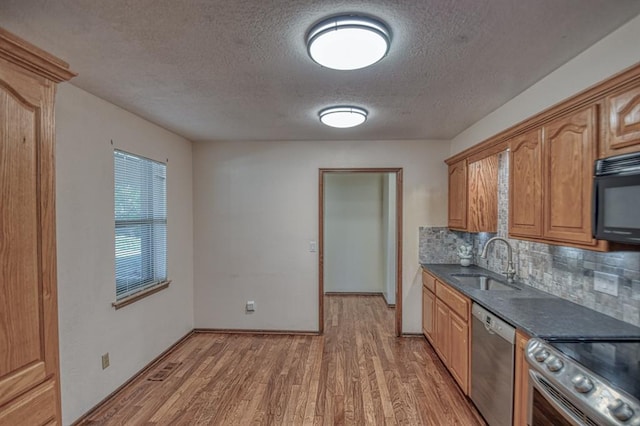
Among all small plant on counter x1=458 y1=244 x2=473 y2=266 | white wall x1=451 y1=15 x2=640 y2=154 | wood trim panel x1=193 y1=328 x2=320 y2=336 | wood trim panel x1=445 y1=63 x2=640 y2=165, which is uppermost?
white wall x1=451 y1=15 x2=640 y2=154

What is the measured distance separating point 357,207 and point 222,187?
2.65 meters

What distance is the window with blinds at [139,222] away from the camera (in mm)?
2887

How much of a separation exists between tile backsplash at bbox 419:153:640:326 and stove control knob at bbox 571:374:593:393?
847 mm

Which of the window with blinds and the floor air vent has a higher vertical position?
the window with blinds

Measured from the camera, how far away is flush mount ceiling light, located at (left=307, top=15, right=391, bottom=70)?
1.50 meters

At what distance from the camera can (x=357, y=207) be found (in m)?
6.01

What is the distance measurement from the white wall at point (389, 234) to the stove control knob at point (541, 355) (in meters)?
3.44

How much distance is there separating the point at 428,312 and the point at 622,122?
8.97 ft

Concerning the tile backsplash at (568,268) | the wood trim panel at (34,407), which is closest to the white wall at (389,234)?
the tile backsplash at (568,268)

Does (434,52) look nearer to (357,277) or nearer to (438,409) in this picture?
(438,409)

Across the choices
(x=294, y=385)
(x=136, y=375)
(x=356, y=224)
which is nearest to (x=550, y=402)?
(x=294, y=385)

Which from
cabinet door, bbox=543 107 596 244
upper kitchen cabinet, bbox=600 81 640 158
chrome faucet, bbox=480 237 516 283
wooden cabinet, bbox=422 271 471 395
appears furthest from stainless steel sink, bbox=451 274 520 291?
upper kitchen cabinet, bbox=600 81 640 158

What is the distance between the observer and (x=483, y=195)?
128 inches

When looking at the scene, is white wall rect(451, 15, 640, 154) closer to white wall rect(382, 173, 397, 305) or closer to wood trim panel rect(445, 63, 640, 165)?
wood trim panel rect(445, 63, 640, 165)
